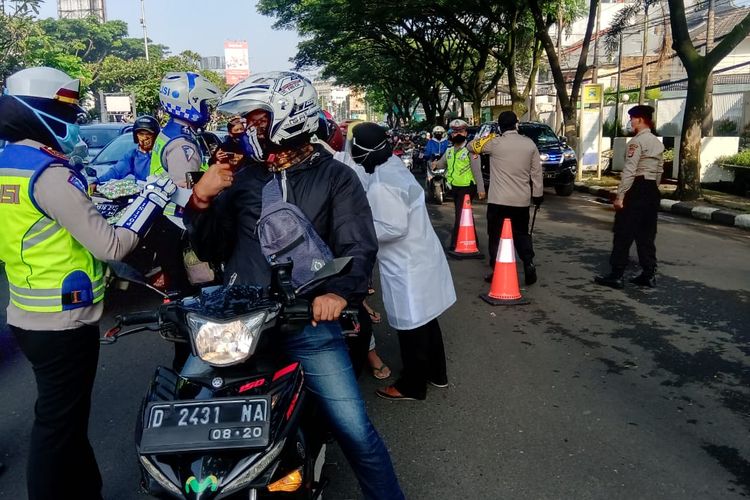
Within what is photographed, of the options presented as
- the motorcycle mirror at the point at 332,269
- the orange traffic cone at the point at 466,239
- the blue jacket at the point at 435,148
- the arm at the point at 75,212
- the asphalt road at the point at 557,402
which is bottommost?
the asphalt road at the point at 557,402

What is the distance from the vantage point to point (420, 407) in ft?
13.8

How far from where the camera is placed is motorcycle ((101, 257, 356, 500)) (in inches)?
76.5

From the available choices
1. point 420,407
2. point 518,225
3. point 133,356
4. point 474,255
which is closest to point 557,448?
point 420,407

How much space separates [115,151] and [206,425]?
8067 millimetres

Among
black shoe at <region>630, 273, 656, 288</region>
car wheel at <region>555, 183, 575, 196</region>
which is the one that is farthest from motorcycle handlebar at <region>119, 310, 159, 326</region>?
car wheel at <region>555, 183, 575, 196</region>

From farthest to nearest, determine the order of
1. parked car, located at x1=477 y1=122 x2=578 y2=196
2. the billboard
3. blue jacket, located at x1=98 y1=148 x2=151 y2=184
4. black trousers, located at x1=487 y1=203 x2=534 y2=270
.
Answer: the billboard
parked car, located at x1=477 y1=122 x2=578 y2=196
black trousers, located at x1=487 y1=203 x2=534 y2=270
blue jacket, located at x1=98 y1=148 x2=151 y2=184

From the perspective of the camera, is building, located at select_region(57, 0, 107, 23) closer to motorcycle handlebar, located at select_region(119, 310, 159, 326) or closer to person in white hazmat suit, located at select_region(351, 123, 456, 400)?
person in white hazmat suit, located at select_region(351, 123, 456, 400)

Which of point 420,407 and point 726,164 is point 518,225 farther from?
point 726,164

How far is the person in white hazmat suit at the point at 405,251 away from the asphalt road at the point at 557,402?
1.66 feet

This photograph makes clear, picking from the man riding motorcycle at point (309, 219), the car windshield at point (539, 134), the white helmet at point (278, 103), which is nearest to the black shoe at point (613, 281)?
the man riding motorcycle at point (309, 219)

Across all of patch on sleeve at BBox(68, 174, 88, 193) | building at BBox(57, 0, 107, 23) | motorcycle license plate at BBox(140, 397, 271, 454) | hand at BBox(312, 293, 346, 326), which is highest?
building at BBox(57, 0, 107, 23)

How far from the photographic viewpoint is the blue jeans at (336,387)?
242cm

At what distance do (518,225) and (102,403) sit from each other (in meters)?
4.47

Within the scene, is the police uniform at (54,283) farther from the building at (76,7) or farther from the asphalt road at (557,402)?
the building at (76,7)
